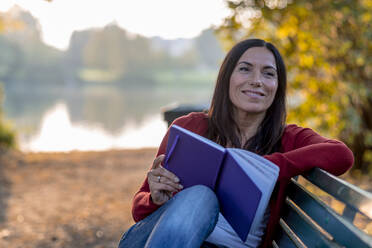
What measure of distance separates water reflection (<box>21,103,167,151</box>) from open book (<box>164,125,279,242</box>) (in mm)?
11796

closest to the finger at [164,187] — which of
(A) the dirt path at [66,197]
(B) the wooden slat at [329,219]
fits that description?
(B) the wooden slat at [329,219]

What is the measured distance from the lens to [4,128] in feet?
35.2

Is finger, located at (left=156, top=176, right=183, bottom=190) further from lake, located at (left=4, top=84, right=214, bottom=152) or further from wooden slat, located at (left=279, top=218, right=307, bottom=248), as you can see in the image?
lake, located at (left=4, top=84, right=214, bottom=152)

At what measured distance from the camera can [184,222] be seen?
1.45 m

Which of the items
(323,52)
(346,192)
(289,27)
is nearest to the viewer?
(346,192)

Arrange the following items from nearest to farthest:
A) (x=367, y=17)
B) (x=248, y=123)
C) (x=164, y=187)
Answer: (x=164, y=187), (x=248, y=123), (x=367, y=17)

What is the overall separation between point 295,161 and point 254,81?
1.90 feet

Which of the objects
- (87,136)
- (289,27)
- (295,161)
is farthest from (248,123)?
(87,136)

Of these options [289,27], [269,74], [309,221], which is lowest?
[309,221]

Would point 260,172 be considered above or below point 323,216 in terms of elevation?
above

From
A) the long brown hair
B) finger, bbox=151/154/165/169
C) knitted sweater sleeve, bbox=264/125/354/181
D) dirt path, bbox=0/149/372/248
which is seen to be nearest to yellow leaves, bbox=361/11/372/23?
dirt path, bbox=0/149/372/248

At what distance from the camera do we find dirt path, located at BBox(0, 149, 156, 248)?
4301 millimetres

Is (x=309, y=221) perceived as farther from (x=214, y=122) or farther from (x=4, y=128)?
(x=4, y=128)

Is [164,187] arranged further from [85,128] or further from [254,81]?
[85,128]
